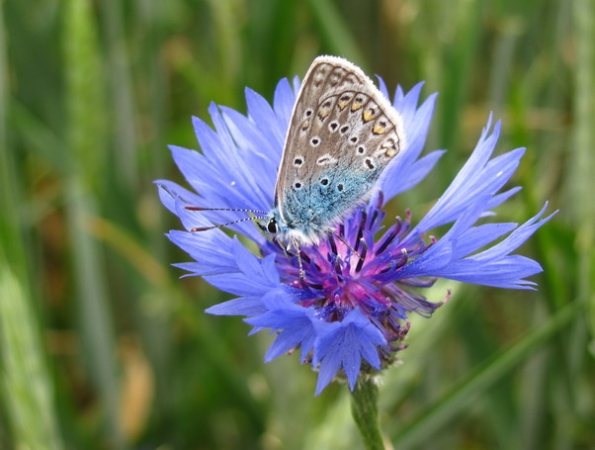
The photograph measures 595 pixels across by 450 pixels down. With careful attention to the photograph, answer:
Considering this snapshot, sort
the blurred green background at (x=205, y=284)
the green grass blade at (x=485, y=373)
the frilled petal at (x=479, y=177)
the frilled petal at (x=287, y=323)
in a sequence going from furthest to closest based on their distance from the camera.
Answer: the blurred green background at (x=205, y=284) → the green grass blade at (x=485, y=373) → the frilled petal at (x=479, y=177) → the frilled petal at (x=287, y=323)

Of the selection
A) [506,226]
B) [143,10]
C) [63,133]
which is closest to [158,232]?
[63,133]

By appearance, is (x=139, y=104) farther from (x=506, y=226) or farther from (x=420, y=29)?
(x=506, y=226)

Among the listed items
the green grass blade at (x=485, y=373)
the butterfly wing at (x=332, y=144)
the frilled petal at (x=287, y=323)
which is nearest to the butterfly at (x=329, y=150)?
the butterfly wing at (x=332, y=144)

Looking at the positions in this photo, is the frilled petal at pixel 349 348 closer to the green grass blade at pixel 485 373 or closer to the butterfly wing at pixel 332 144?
the butterfly wing at pixel 332 144

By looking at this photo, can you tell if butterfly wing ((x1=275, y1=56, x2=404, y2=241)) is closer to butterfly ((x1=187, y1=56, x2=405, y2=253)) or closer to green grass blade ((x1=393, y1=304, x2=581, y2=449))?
butterfly ((x1=187, y1=56, x2=405, y2=253))

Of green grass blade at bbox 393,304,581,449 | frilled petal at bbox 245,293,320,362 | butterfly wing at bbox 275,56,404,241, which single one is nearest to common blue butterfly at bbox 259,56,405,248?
butterfly wing at bbox 275,56,404,241

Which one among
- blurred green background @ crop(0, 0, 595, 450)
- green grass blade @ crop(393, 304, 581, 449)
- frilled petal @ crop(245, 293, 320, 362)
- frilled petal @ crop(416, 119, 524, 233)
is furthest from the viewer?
blurred green background @ crop(0, 0, 595, 450)
